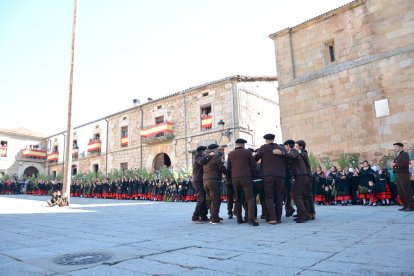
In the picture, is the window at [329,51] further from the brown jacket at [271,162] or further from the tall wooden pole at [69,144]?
the tall wooden pole at [69,144]

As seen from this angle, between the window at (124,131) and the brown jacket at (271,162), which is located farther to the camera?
the window at (124,131)

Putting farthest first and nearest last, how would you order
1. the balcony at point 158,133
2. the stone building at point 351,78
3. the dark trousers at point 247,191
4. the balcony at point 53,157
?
the balcony at point 53,157 → the balcony at point 158,133 → the stone building at point 351,78 → the dark trousers at point 247,191

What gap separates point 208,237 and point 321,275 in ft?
7.61

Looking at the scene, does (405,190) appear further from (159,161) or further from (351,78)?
(159,161)

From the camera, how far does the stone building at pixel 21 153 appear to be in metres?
36.9

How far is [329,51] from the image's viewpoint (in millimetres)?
15023

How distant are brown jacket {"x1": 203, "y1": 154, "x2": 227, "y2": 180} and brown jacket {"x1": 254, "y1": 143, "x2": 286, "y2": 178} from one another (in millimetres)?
838

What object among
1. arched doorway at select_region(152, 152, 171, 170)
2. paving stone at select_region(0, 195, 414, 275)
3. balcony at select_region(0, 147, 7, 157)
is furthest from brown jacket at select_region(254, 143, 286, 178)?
balcony at select_region(0, 147, 7, 157)

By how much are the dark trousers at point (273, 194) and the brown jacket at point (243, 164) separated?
351mm

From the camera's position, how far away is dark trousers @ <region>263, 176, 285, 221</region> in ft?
20.2

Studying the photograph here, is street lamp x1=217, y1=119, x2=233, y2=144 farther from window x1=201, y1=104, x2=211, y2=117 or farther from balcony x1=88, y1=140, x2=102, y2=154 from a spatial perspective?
balcony x1=88, y1=140, x2=102, y2=154

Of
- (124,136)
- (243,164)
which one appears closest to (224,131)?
(124,136)

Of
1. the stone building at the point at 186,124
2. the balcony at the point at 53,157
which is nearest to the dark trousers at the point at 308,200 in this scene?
the stone building at the point at 186,124

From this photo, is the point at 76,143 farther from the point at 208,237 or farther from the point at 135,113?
A: the point at 208,237
